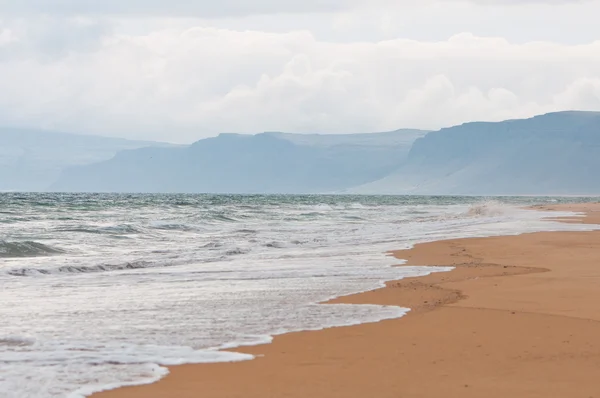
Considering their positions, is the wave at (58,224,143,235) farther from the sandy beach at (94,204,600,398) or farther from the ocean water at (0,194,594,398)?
the sandy beach at (94,204,600,398)

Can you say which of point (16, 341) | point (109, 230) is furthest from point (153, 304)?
point (109, 230)

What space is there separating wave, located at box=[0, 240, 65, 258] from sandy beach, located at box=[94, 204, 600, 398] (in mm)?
11737

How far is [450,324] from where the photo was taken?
28.0ft

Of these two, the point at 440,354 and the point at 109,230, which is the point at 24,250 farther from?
the point at 440,354

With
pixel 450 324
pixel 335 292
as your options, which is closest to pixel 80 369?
pixel 450 324

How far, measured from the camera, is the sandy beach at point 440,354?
5930mm

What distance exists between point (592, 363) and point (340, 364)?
196 cm

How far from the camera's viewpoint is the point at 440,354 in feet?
23.1

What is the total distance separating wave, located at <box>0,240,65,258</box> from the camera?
2030cm

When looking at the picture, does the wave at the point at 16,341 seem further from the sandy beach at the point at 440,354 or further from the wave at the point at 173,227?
the wave at the point at 173,227

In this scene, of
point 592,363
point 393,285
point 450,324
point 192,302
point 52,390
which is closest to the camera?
point 52,390

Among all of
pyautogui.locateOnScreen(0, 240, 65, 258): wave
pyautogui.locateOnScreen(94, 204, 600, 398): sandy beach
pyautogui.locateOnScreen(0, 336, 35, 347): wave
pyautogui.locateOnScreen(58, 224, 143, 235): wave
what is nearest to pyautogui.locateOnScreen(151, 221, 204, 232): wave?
pyautogui.locateOnScreen(58, 224, 143, 235): wave

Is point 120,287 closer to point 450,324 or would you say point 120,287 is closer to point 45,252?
point 450,324

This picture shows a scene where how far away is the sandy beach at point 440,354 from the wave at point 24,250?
1174cm
